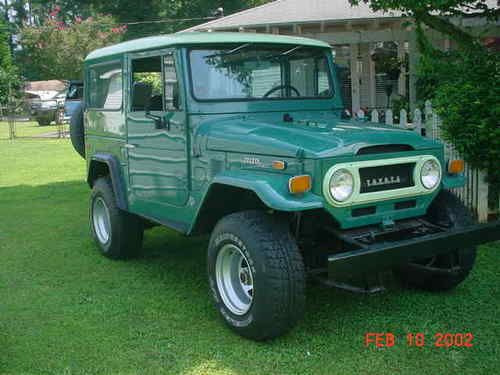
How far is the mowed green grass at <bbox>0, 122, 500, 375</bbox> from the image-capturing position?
3674 millimetres

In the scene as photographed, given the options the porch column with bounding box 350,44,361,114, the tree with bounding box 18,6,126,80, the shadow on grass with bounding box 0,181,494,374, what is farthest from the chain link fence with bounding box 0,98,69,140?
the shadow on grass with bounding box 0,181,494,374

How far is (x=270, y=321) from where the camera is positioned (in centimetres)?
373

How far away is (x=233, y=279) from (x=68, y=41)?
3269 centimetres

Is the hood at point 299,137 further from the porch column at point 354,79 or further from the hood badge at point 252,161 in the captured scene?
the porch column at point 354,79

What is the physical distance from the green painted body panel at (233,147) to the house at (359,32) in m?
5.81

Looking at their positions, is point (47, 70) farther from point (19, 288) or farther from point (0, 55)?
point (19, 288)

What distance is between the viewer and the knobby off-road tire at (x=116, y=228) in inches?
228

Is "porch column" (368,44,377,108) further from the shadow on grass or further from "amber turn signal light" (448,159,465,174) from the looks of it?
"amber turn signal light" (448,159,465,174)

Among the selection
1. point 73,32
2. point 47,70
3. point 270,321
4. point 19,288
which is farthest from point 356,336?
point 47,70

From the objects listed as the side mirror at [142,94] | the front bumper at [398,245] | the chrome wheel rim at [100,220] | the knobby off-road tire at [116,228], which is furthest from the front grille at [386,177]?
the chrome wheel rim at [100,220]

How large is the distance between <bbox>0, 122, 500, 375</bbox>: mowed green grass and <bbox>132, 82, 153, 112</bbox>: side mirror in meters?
1.59

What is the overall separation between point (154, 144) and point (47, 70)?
3393cm

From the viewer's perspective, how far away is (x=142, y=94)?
478 cm

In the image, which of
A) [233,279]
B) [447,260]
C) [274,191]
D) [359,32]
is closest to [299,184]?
[274,191]
